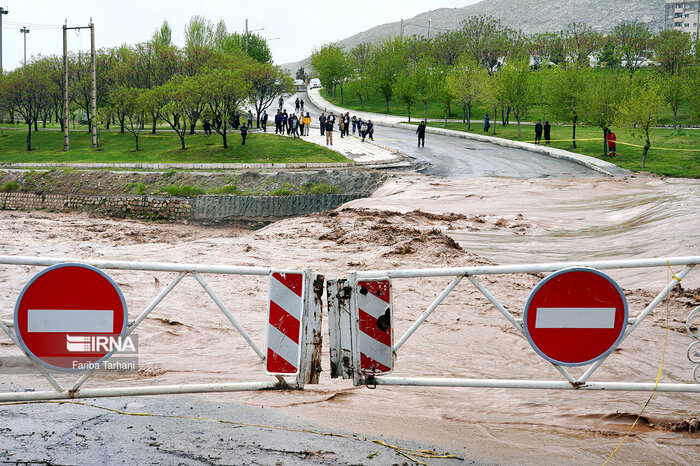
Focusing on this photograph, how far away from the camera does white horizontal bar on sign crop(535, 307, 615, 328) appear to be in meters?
4.52

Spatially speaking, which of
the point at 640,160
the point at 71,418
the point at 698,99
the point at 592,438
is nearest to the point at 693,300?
the point at 592,438

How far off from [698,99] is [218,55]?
116ft

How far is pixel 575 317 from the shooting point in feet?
14.9

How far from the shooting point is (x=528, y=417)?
5508mm

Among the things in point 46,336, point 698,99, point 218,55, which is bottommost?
point 46,336

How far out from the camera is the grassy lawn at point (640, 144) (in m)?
29.5

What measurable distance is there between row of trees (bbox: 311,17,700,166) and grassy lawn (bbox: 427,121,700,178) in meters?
1.15

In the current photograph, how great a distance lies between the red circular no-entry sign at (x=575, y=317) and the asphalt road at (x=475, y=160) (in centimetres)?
2294

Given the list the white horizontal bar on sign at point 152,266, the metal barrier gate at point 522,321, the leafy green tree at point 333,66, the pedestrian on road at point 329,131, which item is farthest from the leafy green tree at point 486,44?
the white horizontal bar on sign at point 152,266

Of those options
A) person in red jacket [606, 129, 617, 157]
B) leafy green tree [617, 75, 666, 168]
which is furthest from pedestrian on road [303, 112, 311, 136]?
leafy green tree [617, 75, 666, 168]

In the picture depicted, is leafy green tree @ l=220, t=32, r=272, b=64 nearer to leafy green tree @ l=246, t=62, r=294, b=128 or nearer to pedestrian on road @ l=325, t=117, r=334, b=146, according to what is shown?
leafy green tree @ l=246, t=62, r=294, b=128

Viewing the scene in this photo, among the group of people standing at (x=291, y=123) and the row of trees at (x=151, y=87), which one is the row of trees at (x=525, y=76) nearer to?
the group of people standing at (x=291, y=123)

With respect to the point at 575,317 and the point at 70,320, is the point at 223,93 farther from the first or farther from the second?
the point at 575,317

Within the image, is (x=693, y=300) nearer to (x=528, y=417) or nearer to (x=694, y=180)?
(x=528, y=417)
